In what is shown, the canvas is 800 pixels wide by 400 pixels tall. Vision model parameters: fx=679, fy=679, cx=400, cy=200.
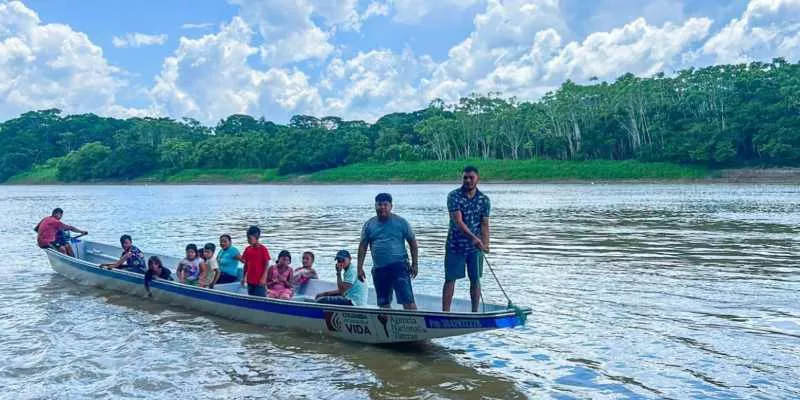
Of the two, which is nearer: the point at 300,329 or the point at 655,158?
the point at 300,329

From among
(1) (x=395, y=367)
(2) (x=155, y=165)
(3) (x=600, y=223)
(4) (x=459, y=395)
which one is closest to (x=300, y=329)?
(1) (x=395, y=367)

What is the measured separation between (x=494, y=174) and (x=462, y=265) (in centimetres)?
7520

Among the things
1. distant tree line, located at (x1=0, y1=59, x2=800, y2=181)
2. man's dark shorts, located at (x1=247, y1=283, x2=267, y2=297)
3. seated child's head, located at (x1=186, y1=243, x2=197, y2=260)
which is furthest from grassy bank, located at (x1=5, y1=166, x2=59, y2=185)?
man's dark shorts, located at (x1=247, y1=283, x2=267, y2=297)

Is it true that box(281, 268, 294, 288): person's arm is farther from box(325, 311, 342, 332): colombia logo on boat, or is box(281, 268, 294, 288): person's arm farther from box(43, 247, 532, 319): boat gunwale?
box(325, 311, 342, 332): colombia logo on boat

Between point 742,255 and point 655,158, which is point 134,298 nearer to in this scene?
point 742,255

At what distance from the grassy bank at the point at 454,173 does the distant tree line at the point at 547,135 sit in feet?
6.61

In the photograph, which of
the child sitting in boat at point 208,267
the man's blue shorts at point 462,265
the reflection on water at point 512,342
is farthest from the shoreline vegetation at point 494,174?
the man's blue shorts at point 462,265

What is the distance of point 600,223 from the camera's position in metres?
26.9

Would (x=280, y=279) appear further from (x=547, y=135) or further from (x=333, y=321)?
(x=547, y=135)

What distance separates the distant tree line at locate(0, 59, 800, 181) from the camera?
7038 cm

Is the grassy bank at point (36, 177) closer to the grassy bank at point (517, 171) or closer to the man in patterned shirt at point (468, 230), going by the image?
the grassy bank at point (517, 171)

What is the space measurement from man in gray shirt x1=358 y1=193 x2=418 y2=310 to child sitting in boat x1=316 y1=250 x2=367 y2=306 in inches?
40.0

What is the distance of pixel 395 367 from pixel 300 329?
89.0 inches

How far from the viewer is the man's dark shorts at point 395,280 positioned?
8.95 m
